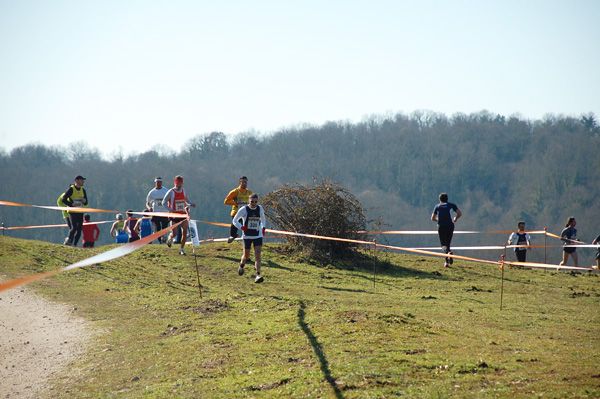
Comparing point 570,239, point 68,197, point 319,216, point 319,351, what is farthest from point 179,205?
point 570,239

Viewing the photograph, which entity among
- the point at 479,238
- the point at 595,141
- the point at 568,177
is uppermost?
the point at 595,141

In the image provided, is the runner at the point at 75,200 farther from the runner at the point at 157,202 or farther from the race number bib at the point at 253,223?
the race number bib at the point at 253,223

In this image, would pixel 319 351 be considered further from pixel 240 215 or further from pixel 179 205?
pixel 179 205

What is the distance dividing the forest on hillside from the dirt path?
75409 mm

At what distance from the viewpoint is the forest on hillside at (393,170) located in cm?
9875

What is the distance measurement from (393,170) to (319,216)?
112502mm

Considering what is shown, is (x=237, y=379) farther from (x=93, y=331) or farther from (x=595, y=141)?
(x=595, y=141)

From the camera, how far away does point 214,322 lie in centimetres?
852

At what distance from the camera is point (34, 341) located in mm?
8023

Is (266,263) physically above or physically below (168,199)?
below

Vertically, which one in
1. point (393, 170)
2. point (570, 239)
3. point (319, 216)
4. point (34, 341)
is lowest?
point (34, 341)

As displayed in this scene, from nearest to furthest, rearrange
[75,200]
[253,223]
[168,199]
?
[253,223], [168,199], [75,200]

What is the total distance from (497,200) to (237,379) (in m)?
115

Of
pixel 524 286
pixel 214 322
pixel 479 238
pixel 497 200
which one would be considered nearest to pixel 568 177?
pixel 497 200
